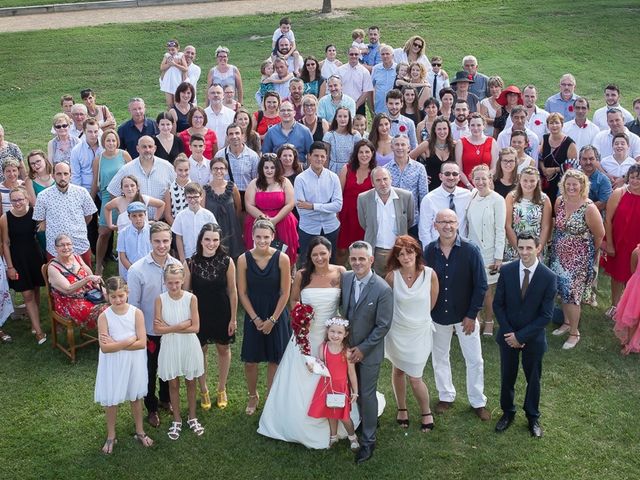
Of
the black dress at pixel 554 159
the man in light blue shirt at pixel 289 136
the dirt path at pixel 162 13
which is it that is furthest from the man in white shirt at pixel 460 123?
the dirt path at pixel 162 13

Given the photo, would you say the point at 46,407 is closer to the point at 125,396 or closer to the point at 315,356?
the point at 125,396

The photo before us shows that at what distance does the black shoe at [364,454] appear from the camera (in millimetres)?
7203

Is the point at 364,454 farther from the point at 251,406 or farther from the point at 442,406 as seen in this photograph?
the point at 251,406

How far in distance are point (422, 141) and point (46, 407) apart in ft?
20.2

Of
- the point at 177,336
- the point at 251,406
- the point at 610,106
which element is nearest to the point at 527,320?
the point at 251,406

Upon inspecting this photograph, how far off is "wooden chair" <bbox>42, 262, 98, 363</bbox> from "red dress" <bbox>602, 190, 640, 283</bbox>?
6.22m

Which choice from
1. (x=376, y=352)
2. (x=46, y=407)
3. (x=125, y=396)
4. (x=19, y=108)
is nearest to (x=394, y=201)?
(x=376, y=352)

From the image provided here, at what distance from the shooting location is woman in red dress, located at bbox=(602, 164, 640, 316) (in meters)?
9.41

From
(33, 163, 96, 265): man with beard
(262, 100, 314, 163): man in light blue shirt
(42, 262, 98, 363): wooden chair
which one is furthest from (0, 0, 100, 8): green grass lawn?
(42, 262, 98, 363): wooden chair

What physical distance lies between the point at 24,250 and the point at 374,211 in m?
4.20

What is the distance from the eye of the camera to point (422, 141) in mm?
11422

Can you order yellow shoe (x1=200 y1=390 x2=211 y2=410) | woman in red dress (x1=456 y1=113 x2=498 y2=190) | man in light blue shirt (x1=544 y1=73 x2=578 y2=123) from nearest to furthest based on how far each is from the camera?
yellow shoe (x1=200 y1=390 x2=211 y2=410) → woman in red dress (x1=456 y1=113 x2=498 y2=190) → man in light blue shirt (x1=544 y1=73 x2=578 y2=123)

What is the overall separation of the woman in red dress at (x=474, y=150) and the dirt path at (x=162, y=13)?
1743 cm

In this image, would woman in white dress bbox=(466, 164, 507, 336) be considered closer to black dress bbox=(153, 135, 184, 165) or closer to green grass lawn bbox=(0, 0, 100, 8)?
black dress bbox=(153, 135, 184, 165)
